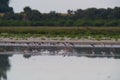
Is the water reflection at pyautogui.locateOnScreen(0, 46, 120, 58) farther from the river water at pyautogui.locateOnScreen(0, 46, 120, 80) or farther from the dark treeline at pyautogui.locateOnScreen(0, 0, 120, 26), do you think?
the dark treeline at pyautogui.locateOnScreen(0, 0, 120, 26)

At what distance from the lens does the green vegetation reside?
3890cm

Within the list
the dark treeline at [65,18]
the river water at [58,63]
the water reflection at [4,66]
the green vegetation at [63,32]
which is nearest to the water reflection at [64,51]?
the river water at [58,63]

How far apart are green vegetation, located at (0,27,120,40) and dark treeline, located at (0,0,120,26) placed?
2404mm

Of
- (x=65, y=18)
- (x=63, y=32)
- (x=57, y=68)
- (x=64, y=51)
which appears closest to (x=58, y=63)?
(x=57, y=68)

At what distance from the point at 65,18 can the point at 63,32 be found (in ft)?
22.0

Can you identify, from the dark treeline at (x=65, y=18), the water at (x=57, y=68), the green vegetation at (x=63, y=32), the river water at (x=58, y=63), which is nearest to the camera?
the water at (x=57, y=68)

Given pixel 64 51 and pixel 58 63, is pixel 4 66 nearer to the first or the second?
pixel 58 63

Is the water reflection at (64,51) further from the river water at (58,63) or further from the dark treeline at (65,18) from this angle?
the dark treeline at (65,18)

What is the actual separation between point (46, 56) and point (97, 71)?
4111 mm

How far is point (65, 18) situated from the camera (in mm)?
47031

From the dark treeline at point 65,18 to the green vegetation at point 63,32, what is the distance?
240 centimetres

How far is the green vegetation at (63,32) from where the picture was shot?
3890cm

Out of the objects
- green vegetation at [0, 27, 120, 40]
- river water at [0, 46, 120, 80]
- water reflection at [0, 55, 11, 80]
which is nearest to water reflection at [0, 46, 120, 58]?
river water at [0, 46, 120, 80]

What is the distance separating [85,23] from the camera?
4472cm
